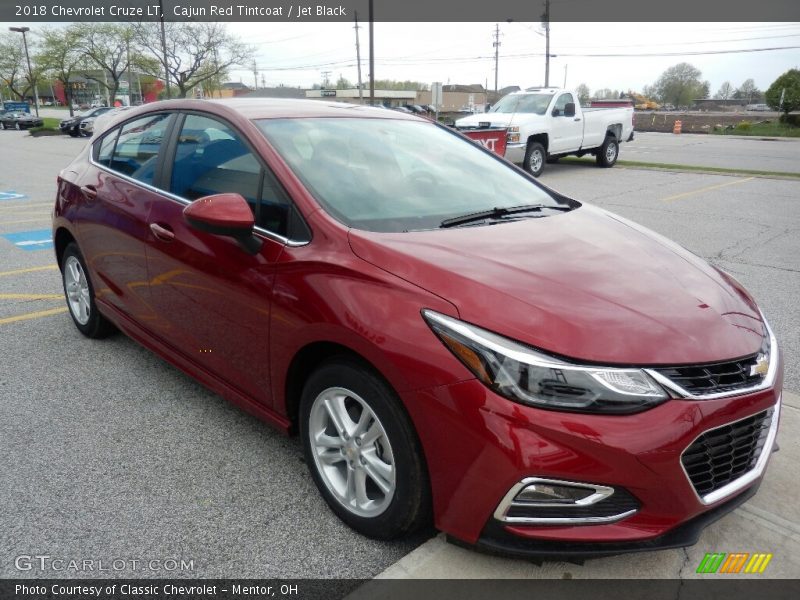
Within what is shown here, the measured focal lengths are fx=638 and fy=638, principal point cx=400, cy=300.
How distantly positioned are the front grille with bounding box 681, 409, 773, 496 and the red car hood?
243 millimetres

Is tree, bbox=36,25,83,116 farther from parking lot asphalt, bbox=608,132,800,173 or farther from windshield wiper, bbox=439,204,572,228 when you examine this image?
windshield wiper, bbox=439,204,572,228

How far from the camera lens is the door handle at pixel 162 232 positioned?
3236 millimetres

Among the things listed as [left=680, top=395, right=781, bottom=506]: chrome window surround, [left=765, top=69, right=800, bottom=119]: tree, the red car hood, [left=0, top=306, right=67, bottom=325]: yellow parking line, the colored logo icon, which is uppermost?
[left=765, top=69, right=800, bottom=119]: tree

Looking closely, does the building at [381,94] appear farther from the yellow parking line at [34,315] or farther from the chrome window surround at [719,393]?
the chrome window surround at [719,393]

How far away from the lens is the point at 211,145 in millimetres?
3225

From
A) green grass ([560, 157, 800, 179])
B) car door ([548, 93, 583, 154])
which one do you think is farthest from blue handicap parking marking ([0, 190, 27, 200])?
green grass ([560, 157, 800, 179])

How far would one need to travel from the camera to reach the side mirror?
102 inches

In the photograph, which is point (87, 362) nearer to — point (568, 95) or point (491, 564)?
point (491, 564)

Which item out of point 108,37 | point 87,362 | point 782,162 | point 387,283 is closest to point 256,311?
point 387,283

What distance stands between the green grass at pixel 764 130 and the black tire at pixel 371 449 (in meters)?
42.0

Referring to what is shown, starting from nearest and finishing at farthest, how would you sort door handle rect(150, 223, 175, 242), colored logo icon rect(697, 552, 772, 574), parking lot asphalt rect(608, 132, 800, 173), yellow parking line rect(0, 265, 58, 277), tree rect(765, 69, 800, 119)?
colored logo icon rect(697, 552, 772, 574), door handle rect(150, 223, 175, 242), yellow parking line rect(0, 265, 58, 277), parking lot asphalt rect(608, 132, 800, 173), tree rect(765, 69, 800, 119)

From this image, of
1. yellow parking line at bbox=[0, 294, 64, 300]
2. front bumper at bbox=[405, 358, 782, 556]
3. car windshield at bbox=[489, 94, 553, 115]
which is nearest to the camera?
front bumper at bbox=[405, 358, 782, 556]

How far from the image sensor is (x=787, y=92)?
134ft

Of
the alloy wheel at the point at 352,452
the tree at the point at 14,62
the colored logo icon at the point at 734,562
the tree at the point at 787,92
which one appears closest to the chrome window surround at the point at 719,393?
the colored logo icon at the point at 734,562
